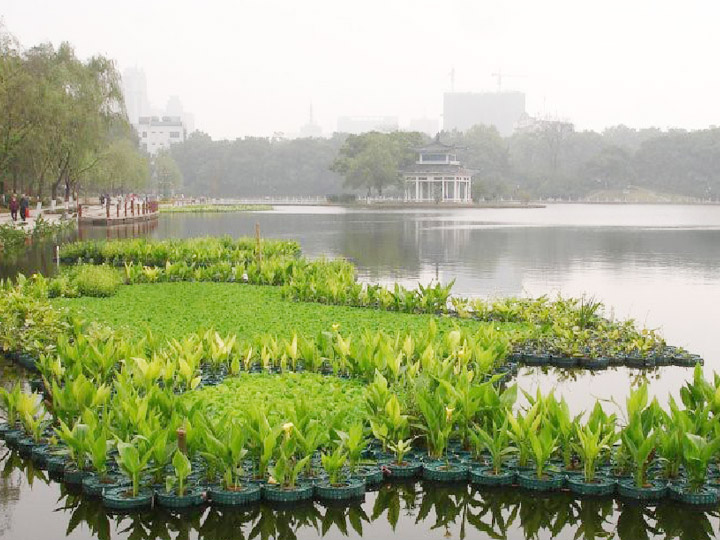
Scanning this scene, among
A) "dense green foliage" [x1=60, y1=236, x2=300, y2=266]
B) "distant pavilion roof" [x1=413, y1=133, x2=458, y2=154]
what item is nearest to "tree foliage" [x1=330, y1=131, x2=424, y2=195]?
"distant pavilion roof" [x1=413, y1=133, x2=458, y2=154]

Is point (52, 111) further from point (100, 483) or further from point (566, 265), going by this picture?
point (100, 483)

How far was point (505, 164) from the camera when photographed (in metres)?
117

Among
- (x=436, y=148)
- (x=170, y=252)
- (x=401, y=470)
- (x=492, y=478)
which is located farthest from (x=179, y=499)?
(x=436, y=148)

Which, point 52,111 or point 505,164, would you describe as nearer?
point 52,111

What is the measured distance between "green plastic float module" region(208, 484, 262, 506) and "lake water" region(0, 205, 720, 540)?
0.41ft

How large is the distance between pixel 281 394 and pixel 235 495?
249 cm

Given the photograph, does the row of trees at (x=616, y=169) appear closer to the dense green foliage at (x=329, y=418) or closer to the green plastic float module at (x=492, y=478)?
the dense green foliage at (x=329, y=418)

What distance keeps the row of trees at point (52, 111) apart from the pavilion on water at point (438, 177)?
45.0 metres

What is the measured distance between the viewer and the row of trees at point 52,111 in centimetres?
3694

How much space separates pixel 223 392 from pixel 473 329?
5.13m

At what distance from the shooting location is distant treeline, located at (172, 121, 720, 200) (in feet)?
365

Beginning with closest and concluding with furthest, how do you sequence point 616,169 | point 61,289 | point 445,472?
1. point 445,472
2. point 61,289
3. point 616,169

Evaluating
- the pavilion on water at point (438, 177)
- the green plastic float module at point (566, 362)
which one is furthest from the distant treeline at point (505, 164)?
the green plastic float module at point (566, 362)

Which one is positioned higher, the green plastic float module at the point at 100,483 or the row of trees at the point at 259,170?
the row of trees at the point at 259,170
